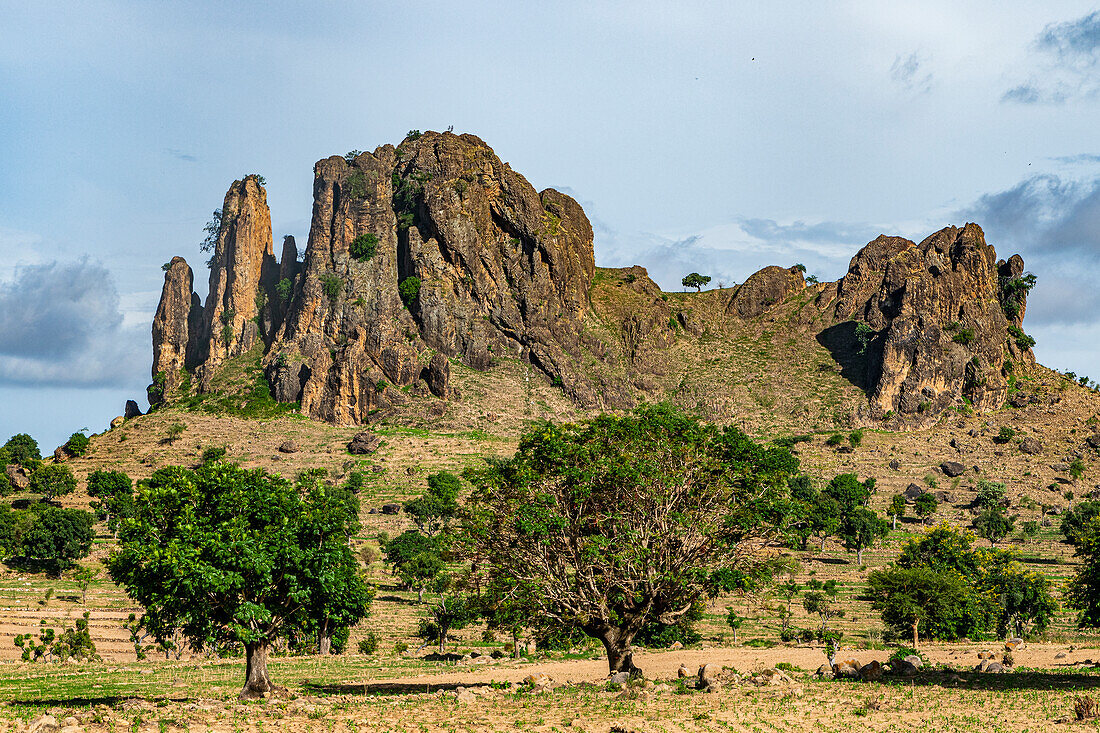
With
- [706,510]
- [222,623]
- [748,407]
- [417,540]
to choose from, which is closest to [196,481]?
[222,623]

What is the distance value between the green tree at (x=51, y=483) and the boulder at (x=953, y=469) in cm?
12325

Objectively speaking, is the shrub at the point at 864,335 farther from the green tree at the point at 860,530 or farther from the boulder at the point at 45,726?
the boulder at the point at 45,726

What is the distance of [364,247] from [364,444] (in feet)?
171

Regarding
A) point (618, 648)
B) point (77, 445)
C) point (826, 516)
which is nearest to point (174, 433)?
point (77, 445)

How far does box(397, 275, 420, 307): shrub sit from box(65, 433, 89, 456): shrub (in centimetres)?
6079

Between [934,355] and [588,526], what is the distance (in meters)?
154

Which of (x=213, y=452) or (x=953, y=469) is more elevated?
(x=213, y=452)

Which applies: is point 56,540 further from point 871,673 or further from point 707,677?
point 871,673

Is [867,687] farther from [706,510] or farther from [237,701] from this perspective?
[237,701]

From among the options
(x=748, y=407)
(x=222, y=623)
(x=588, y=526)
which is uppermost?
(x=748, y=407)

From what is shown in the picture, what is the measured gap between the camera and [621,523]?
38812mm

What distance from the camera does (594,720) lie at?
32.4m

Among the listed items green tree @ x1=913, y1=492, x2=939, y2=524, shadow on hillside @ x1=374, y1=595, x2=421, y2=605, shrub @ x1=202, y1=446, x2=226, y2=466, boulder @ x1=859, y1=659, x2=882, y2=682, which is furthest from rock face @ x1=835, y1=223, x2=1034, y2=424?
boulder @ x1=859, y1=659, x2=882, y2=682

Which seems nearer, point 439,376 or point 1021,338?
point 439,376
